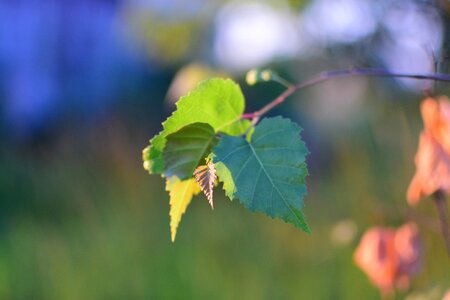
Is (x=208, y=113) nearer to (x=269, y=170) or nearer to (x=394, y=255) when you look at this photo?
(x=269, y=170)

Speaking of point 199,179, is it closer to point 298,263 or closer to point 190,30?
point 298,263

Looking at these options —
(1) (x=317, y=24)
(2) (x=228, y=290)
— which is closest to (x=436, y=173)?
(2) (x=228, y=290)

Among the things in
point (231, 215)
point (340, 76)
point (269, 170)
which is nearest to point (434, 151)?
point (340, 76)

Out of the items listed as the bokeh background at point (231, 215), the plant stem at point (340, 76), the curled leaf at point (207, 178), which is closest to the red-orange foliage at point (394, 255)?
the bokeh background at point (231, 215)

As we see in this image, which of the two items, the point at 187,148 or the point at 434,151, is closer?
the point at 187,148

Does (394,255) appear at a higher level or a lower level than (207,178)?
lower

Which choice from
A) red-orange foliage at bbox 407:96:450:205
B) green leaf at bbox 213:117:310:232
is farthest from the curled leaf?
red-orange foliage at bbox 407:96:450:205
